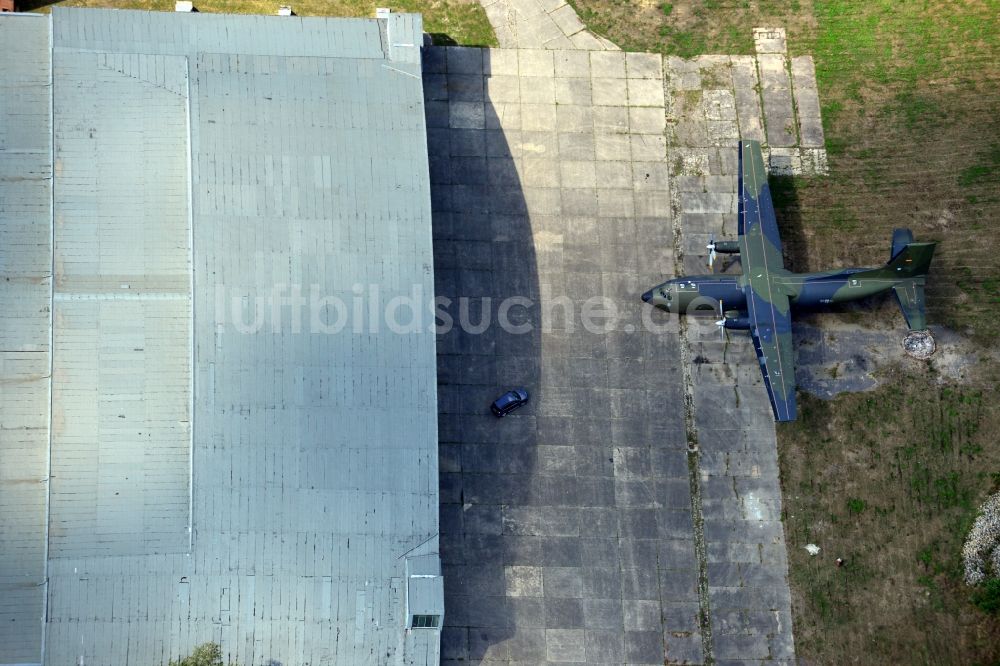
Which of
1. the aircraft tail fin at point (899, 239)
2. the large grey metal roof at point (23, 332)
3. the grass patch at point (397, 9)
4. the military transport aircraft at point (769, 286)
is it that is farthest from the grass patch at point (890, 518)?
the large grey metal roof at point (23, 332)

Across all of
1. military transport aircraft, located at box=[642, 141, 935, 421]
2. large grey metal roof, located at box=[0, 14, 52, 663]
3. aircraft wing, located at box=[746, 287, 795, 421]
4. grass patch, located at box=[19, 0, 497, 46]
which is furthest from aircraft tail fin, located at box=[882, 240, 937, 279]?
large grey metal roof, located at box=[0, 14, 52, 663]

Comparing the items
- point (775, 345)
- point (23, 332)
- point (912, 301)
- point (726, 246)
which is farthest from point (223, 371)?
point (912, 301)

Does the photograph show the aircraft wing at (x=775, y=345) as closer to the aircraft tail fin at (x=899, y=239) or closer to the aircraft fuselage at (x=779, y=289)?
the aircraft fuselage at (x=779, y=289)

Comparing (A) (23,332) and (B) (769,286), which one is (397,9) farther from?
(A) (23,332)

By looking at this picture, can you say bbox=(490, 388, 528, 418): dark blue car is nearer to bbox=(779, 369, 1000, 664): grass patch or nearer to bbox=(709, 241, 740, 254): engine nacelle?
bbox=(709, 241, 740, 254): engine nacelle

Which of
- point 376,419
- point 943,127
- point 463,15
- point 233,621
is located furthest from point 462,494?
point 943,127

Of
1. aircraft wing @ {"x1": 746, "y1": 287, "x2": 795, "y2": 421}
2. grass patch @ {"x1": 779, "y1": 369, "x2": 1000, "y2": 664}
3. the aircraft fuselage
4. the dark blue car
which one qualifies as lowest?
grass patch @ {"x1": 779, "y1": 369, "x2": 1000, "y2": 664}
